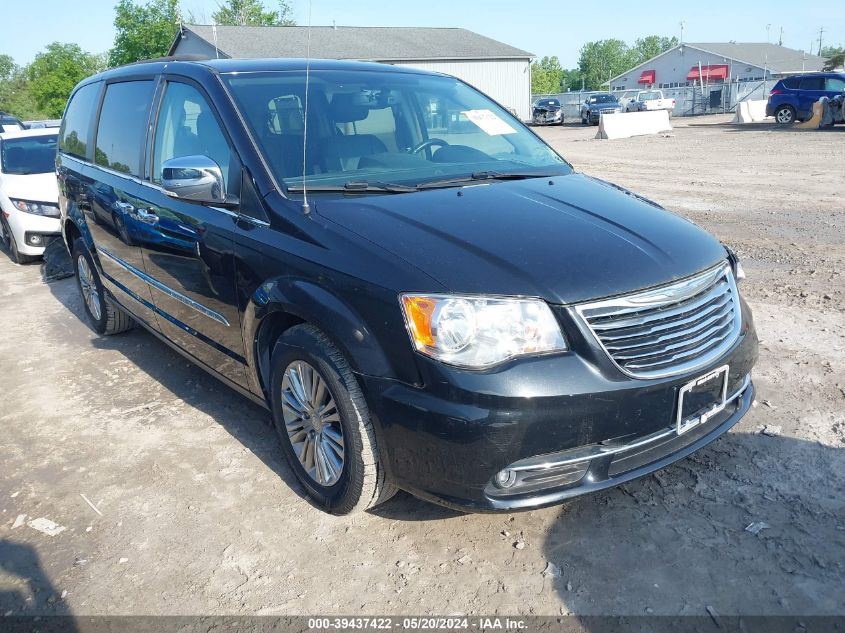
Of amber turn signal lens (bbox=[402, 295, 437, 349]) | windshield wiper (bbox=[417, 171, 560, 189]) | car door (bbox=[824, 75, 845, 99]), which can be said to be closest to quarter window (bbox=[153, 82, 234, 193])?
windshield wiper (bbox=[417, 171, 560, 189])

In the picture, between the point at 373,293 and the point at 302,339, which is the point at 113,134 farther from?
the point at 373,293

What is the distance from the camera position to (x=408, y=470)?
2.71 meters

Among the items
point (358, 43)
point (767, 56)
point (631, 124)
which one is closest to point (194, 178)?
point (631, 124)

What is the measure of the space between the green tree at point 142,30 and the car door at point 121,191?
55.9 m

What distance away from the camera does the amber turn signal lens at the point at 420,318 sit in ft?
8.37

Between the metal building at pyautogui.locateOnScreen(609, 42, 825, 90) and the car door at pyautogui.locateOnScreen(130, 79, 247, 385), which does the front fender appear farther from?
the metal building at pyautogui.locateOnScreen(609, 42, 825, 90)

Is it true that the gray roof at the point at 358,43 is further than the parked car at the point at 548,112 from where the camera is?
No

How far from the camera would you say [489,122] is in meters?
4.30

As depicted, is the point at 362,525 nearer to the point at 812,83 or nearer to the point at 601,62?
the point at 812,83

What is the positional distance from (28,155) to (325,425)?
8.41 meters

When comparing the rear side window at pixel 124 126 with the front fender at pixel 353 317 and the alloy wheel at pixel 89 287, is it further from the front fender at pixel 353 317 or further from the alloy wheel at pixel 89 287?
the front fender at pixel 353 317

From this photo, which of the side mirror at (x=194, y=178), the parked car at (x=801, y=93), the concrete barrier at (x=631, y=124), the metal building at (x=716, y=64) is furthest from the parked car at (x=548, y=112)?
the side mirror at (x=194, y=178)

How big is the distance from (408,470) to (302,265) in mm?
924

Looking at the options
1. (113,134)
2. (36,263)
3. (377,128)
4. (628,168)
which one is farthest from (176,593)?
(628,168)
